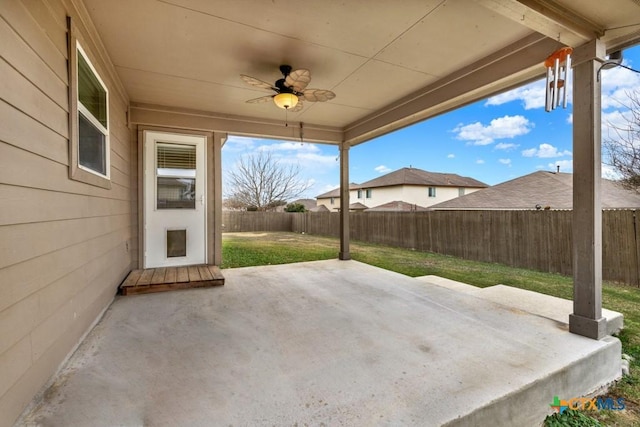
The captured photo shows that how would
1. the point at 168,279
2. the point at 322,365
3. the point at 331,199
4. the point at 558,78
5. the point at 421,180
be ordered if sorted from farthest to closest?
1. the point at 331,199
2. the point at 421,180
3. the point at 168,279
4. the point at 558,78
5. the point at 322,365

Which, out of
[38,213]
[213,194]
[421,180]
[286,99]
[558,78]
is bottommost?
[38,213]

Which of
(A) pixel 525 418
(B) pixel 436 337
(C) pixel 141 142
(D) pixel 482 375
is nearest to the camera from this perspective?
(A) pixel 525 418

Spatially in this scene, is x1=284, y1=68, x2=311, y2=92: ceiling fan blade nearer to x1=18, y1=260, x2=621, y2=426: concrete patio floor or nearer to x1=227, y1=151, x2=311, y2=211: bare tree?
x1=18, y1=260, x2=621, y2=426: concrete patio floor

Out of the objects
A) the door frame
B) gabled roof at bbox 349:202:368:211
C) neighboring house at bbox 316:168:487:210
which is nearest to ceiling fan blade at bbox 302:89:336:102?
the door frame

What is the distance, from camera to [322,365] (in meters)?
1.83

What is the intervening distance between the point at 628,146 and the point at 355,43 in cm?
628

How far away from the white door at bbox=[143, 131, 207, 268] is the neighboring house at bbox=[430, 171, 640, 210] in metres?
8.39

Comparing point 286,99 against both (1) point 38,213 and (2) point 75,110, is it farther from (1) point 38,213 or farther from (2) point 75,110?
(1) point 38,213

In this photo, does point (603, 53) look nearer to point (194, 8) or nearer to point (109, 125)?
point (194, 8)

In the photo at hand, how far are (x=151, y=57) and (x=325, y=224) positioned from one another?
10410 millimetres

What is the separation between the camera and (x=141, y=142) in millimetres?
4289

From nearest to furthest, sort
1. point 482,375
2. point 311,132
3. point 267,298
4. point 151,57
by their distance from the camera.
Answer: point 482,375 < point 151,57 < point 267,298 < point 311,132

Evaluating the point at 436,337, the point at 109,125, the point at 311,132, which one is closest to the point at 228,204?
the point at 311,132

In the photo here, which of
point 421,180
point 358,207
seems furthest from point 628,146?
point 358,207
